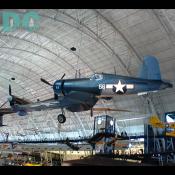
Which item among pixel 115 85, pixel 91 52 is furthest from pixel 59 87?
pixel 91 52

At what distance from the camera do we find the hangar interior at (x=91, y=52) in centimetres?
2859

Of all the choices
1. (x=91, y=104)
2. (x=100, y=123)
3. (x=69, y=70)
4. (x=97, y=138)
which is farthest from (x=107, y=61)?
(x=91, y=104)

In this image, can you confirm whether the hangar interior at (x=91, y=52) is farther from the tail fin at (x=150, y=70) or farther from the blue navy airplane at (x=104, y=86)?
the tail fin at (x=150, y=70)

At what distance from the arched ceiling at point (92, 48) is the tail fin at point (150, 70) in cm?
1003

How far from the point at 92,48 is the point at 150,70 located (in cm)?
1704

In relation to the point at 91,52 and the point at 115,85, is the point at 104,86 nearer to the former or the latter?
the point at 115,85

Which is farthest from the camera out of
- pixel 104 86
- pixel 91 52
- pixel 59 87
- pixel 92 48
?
pixel 91 52

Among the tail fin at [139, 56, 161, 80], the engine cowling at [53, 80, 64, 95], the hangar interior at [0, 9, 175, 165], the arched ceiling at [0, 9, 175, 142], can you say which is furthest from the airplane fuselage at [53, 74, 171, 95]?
the arched ceiling at [0, 9, 175, 142]

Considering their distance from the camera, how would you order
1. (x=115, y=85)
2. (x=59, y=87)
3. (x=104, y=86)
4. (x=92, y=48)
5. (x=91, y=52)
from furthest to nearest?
(x=91, y=52) < (x=92, y=48) < (x=59, y=87) < (x=104, y=86) < (x=115, y=85)

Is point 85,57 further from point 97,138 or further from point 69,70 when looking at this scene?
point 97,138

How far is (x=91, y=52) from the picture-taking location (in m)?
33.5

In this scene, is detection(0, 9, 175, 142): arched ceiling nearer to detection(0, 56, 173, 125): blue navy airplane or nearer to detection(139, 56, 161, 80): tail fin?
detection(0, 56, 173, 125): blue navy airplane

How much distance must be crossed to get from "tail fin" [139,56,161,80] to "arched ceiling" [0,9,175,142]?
1003 cm
